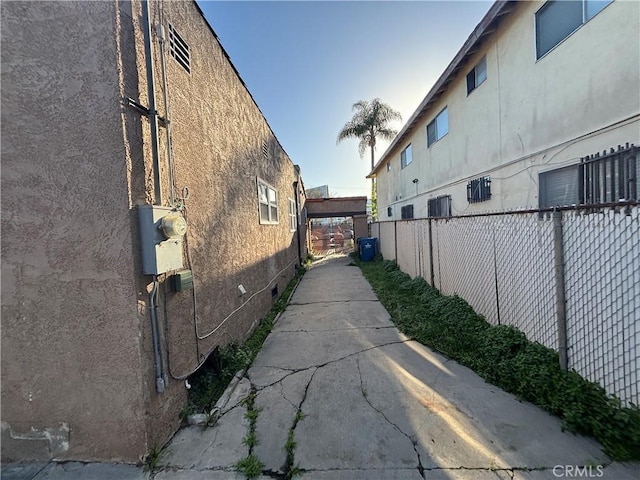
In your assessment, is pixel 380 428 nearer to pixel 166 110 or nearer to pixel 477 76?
pixel 166 110

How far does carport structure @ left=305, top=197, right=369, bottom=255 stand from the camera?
16969 millimetres

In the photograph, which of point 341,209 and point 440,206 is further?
point 341,209

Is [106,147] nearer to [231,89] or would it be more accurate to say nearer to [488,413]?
[231,89]

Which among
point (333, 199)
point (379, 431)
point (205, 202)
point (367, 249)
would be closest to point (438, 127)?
point (367, 249)

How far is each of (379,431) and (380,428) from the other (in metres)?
0.04

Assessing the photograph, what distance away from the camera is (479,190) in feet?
23.2

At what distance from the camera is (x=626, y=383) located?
215 centimetres

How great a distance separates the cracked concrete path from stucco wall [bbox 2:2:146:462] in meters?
0.88

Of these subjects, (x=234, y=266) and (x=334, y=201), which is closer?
(x=234, y=266)

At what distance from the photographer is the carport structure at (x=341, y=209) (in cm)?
1697

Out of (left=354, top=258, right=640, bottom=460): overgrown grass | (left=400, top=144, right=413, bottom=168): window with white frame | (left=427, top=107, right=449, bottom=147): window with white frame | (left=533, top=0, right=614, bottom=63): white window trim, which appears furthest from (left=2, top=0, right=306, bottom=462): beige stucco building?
(left=400, top=144, right=413, bottom=168): window with white frame

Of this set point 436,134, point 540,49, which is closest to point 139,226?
point 540,49

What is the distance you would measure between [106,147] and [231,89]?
2718 millimetres

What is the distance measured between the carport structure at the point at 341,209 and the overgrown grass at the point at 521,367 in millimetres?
11448
